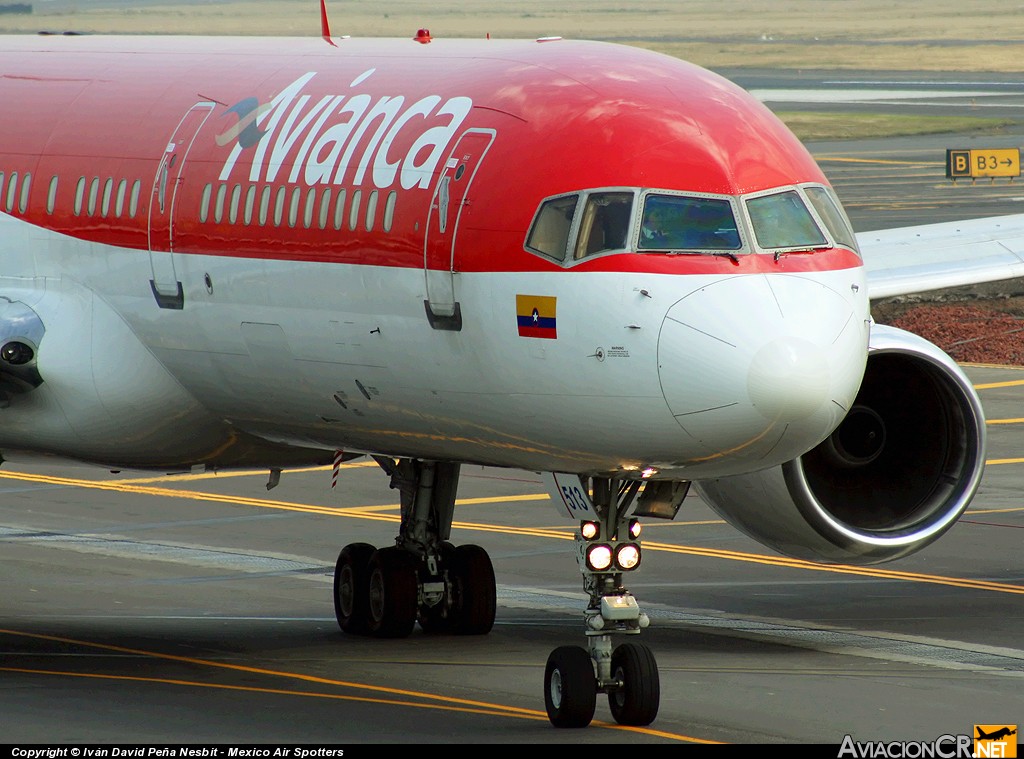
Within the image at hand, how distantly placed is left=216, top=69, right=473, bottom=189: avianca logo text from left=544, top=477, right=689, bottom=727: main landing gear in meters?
2.97

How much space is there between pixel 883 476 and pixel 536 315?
6.27 meters

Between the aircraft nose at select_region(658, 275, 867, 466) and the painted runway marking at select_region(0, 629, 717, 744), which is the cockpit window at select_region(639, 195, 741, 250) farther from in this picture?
the painted runway marking at select_region(0, 629, 717, 744)

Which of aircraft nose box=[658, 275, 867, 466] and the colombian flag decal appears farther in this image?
the colombian flag decal

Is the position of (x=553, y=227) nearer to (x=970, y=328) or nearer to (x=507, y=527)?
(x=507, y=527)

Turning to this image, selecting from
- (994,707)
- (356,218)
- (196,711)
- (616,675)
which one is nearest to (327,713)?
(196,711)

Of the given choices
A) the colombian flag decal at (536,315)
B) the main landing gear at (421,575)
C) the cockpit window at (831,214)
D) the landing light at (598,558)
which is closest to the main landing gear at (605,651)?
the landing light at (598,558)

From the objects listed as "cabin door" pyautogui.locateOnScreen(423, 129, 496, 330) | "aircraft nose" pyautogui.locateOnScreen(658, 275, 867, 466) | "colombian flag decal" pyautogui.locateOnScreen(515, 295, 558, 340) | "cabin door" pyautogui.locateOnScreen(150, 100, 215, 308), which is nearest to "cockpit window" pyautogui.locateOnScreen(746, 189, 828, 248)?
"aircraft nose" pyautogui.locateOnScreen(658, 275, 867, 466)

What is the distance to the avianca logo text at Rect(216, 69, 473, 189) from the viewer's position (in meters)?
16.9

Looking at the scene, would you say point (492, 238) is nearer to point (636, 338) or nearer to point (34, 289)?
point (636, 338)

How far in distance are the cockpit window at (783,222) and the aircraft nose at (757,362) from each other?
438 millimetres

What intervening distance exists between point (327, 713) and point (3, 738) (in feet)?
8.46

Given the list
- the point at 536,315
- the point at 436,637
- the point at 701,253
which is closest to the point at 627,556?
the point at 536,315

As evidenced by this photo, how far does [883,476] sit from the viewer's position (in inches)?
804

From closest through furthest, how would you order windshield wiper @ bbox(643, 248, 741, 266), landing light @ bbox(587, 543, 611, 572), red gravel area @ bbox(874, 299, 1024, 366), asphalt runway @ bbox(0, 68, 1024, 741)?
windshield wiper @ bbox(643, 248, 741, 266), landing light @ bbox(587, 543, 611, 572), asphalt runway @ bbox(0, 68, 1024, 741), red gravel area @ bbox(874, 299, 1024, 366)
